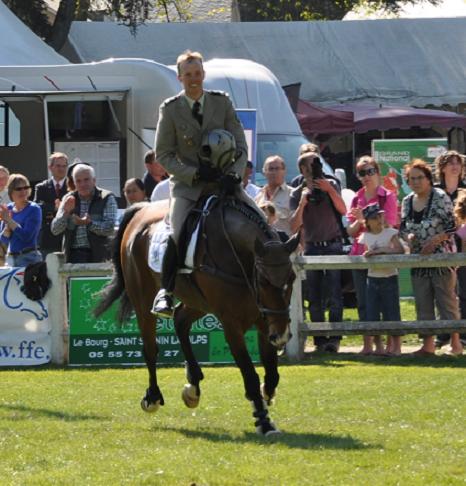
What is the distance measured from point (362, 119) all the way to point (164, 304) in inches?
873

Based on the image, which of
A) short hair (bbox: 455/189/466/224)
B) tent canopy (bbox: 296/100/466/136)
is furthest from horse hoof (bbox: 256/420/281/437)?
tent canopy (bbox: 296/100/466/136)

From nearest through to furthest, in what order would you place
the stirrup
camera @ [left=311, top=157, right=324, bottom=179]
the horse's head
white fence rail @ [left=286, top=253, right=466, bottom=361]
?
the horse's head, the stirrup, white fence rail @ [left=286, top=253, right=466, bottom=361], camera @ [left=311, top=157, right=324, bottom=179]

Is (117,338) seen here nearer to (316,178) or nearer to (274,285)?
(316,178)

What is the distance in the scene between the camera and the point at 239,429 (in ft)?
32.4

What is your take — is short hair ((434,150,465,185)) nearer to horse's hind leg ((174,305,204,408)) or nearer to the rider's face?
horse's hind leg ((174,305,204,408))

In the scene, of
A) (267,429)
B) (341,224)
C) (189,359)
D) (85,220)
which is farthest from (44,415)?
(341,224)

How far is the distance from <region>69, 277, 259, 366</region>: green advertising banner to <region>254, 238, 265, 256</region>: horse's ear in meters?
4.97

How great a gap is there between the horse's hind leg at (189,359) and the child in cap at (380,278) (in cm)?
380

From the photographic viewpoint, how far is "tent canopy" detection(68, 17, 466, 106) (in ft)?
117

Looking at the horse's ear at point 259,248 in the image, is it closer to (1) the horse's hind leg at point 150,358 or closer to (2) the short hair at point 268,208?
(1) the horse's hind leg at point 150,358

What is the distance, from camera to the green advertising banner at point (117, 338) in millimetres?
14453

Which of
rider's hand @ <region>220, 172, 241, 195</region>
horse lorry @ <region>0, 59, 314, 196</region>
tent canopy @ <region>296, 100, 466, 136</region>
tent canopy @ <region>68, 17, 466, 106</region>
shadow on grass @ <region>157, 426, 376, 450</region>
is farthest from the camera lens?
tent canopy @ <region>68, 17, 466, 106</region>

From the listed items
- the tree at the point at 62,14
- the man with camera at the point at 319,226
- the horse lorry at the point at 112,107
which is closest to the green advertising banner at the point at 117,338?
the man with camera at the point at 319,226

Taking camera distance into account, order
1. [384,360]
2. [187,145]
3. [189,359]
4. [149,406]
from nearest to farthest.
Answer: [187,145], [189,359], [149,406], [384,360]
